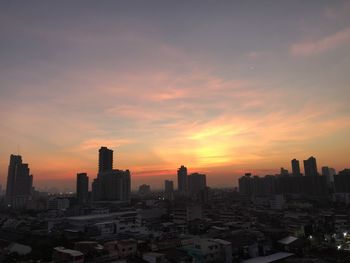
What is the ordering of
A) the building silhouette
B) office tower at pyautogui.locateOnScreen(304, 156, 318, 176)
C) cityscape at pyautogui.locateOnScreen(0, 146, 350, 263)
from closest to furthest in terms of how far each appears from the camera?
cityscape at pyautogui.locateOnScreen(0, 146, 350, 263) → the building silhouette → office tower at pyautogui.locateOnScreen(304, 156, 318, 176)

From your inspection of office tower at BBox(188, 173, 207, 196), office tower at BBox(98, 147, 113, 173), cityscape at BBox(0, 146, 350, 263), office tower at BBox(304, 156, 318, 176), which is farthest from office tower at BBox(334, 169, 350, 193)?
office tower at BBox(98, 147, 113, 173)

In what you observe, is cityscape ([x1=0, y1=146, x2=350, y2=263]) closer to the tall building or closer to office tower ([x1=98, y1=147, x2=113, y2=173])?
the tall building

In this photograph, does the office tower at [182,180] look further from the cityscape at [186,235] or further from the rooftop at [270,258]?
the rooftop at [270,258]

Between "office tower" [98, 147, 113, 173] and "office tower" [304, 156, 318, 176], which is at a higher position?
"office tower" [98, 147, 113, 173]

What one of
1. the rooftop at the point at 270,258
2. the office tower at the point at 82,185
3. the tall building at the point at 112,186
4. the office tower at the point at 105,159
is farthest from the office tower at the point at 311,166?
the rooftop at the point at 270,258


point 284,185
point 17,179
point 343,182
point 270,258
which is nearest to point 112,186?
point 17,179

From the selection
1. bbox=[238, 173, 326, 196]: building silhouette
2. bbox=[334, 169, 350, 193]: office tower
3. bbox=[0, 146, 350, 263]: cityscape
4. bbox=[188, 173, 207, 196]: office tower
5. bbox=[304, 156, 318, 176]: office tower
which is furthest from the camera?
bbox=[188, 173, 207, 196]: office tower
